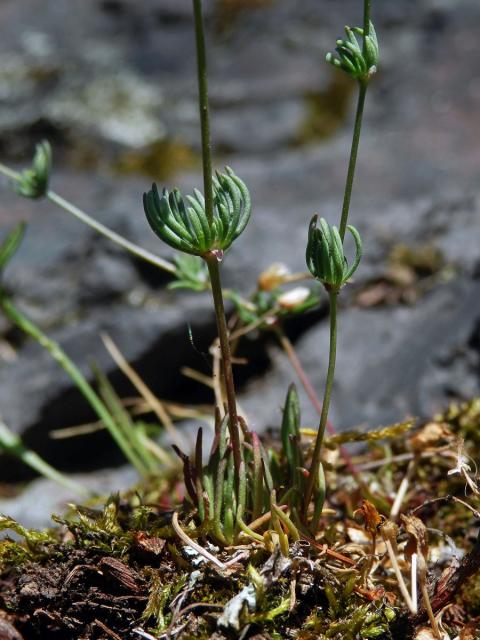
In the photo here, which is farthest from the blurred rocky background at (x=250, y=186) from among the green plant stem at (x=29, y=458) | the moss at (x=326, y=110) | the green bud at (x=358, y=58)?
the green bud at (x=358, y=58)

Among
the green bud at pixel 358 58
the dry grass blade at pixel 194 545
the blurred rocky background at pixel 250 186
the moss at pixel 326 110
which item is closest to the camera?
the green bud at pixel 358 58

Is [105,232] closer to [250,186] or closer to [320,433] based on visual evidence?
[320,433]

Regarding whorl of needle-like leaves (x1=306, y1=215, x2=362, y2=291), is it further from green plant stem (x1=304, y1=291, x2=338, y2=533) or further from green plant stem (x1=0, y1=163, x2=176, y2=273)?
green plant stem (x1=0, y1=163, x2=176, y2=273)

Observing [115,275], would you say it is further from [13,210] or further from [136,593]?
[136,593]

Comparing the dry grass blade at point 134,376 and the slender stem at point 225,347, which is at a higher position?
the dry grass blade at point 134,376

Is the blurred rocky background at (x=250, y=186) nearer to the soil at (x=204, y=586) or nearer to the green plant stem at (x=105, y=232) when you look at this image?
the green plant stem at (x=105, y=232)
